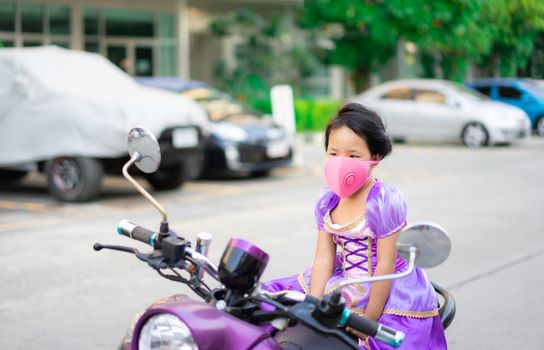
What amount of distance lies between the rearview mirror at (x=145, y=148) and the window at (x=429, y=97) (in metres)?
17.0

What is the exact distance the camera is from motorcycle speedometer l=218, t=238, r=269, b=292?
7.32 feet

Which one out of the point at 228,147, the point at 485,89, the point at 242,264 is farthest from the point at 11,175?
the point at 485,89

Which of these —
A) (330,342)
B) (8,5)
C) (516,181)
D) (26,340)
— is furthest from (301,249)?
(8,5)

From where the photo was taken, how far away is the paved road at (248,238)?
532 cm

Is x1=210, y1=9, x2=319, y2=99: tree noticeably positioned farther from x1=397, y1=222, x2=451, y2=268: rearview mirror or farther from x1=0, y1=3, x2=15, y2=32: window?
x1=397, y1=222, x2=451, y2=268: rearview mirror

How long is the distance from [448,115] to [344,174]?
16642 mm

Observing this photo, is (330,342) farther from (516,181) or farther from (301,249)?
(516,181)

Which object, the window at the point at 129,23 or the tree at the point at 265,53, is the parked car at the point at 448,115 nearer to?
the tree at the point at 265,53

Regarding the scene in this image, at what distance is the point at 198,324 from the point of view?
2.11 m

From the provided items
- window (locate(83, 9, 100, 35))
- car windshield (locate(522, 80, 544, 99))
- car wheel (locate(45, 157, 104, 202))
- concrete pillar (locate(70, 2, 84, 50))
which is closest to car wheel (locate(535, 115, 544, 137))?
car windshield (locate(522, 80, 544, 99))

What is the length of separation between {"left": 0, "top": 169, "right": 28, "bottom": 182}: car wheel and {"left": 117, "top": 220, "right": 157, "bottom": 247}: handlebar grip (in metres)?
9.85

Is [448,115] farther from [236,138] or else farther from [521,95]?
[236,138]

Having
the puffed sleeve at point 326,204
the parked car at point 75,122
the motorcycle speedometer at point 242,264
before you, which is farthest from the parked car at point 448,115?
the motorcycle speedometer at point 242,264

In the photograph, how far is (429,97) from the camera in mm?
19359
